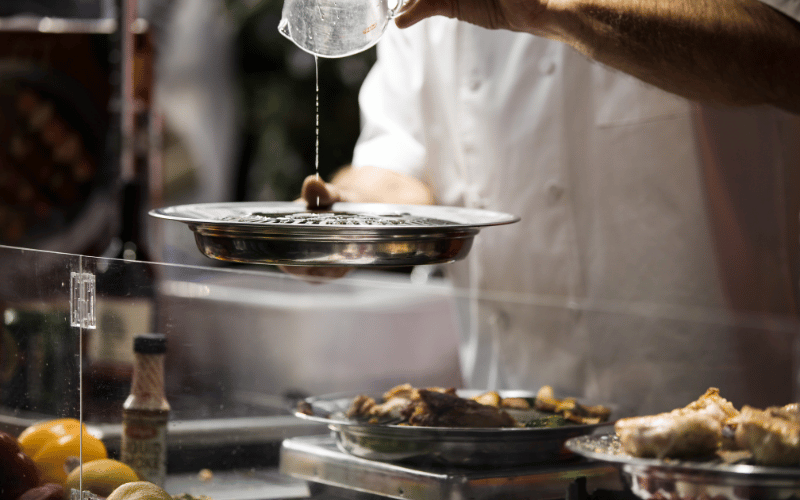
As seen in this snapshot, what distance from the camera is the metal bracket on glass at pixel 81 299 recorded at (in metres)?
0.99

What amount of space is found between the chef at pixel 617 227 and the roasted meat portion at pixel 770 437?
829 millimetres

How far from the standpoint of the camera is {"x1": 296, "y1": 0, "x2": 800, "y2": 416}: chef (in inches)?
65.9

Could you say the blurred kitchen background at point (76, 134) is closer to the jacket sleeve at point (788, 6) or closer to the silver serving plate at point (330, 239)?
the silver serving plate at point (330, 239)

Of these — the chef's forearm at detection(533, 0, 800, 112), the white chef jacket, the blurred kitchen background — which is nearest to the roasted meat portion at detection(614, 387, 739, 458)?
the chef's forearm at detection(533, 0, 800, 112)

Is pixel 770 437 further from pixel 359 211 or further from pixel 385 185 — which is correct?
pixel 385 185

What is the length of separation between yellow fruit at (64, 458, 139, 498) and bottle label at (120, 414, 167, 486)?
21 mm

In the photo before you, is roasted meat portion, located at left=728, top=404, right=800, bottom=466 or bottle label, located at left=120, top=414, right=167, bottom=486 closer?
roasted meat portion, located at left=728, top=404, right=800, bottom=466

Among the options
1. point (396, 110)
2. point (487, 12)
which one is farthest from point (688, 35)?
point (396, 110)

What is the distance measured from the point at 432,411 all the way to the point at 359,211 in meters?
0.34

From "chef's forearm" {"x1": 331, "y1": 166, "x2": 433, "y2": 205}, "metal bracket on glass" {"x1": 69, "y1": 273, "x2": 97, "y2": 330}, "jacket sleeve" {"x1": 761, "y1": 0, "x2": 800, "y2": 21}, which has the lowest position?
"metal bracket on glass" {"x1": 69, "y1": 273, "x2": 97, "y2": 330}

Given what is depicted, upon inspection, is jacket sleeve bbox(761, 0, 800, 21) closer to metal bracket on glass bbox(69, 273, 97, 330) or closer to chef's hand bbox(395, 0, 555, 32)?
chef's hand bbox(395, 0, 555, 32)

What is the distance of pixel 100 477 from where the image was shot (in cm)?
100

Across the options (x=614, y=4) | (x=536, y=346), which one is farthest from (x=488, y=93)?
(x=614, y=4)

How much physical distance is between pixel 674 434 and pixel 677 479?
45 mm
